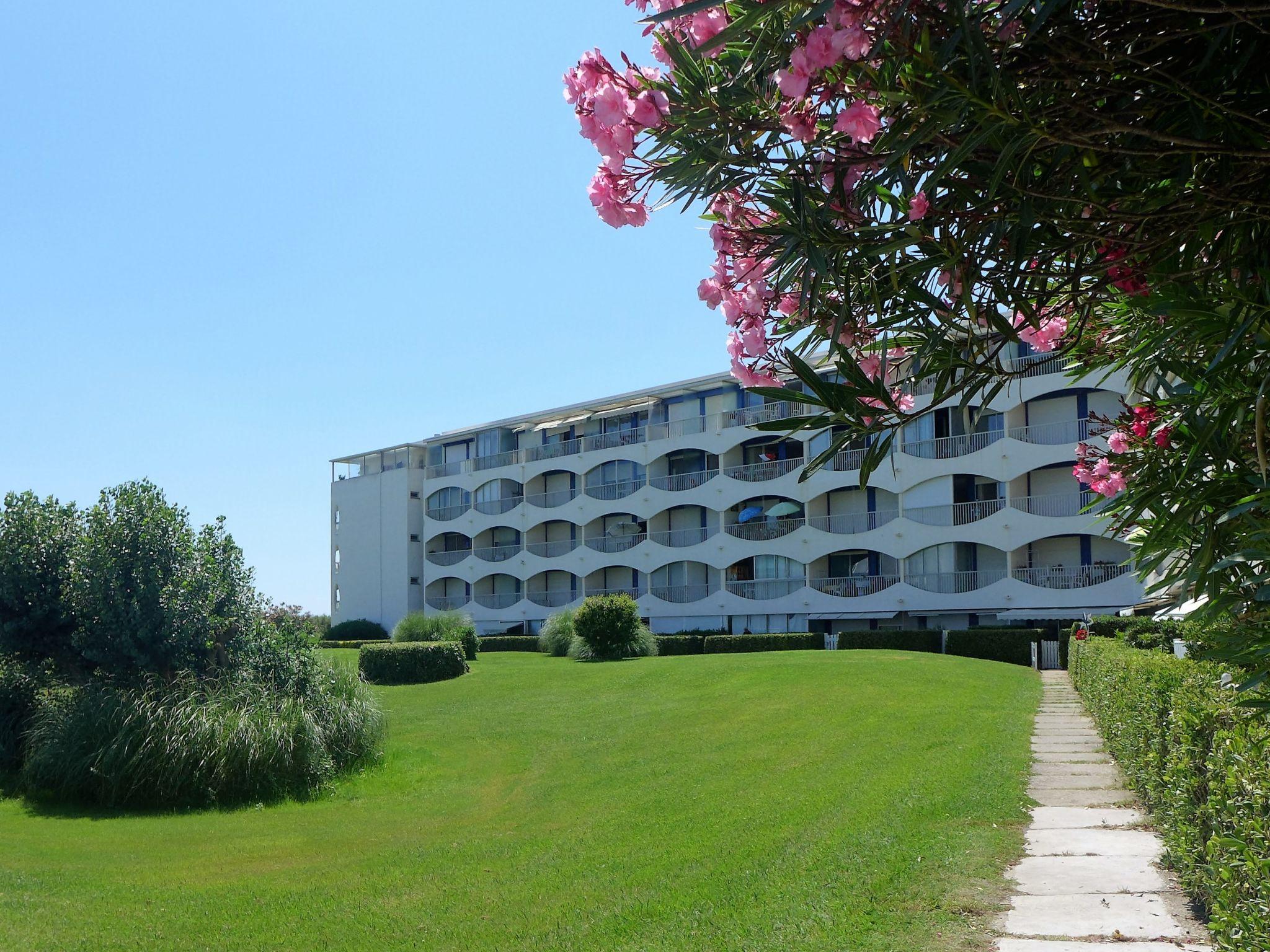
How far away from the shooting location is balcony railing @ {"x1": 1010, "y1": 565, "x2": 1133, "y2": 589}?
125 feet

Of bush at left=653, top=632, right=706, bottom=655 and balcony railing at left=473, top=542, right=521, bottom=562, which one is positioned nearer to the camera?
bush at left=653, top=632, right=706, bottom=655

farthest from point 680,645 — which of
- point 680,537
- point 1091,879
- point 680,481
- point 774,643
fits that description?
point 1091,879

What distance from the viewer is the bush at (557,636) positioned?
3794 cm

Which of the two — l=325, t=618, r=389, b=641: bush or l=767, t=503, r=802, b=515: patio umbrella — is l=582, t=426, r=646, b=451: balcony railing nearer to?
l=767, t=503, r=802, b=515: patio umbrella

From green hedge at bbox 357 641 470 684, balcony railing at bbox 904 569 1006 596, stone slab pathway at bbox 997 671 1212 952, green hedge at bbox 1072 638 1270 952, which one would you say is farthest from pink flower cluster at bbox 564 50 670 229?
balcony railing at bbox 904 569 1006 596

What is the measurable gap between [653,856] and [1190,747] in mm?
4465

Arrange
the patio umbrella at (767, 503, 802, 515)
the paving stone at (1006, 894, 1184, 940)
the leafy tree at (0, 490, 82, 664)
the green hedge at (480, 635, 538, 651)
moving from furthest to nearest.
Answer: the patio umbrella at (767, 503, 802, 515) < the green hedge at (480, 635, 538, 651) < the leafy tree at (0, 490, 82, 664) < the paving stone at (1006, 894, 1184, 940)

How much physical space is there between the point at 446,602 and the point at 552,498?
33.9 feet

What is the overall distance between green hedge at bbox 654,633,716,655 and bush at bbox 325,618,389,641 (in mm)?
25359

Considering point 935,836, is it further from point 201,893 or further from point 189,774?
point 189,774

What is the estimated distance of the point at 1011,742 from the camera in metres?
14.3

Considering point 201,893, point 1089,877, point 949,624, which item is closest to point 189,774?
point 201,893

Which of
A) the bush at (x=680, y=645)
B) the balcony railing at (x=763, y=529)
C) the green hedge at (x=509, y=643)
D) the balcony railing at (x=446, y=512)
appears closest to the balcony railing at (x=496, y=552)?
the balcony railing at (x=446, y=512)

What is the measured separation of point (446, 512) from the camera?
63.8m
